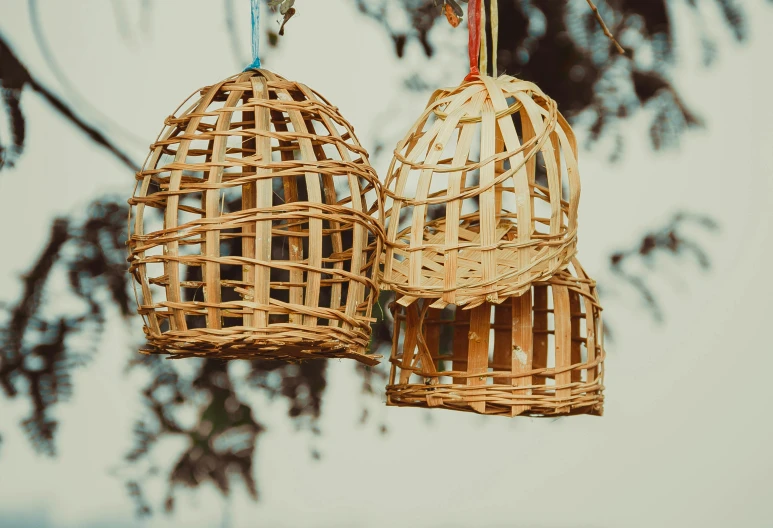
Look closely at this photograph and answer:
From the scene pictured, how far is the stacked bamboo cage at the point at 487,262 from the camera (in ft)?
2.95

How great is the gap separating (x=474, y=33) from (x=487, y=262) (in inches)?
11.9

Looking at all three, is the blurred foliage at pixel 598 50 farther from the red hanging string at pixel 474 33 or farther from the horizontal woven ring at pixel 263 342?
the horizontal woven ring at pixel 263 342

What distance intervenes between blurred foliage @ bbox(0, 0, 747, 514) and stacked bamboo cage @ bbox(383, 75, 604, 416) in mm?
448

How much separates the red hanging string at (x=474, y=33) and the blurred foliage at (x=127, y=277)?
1.81 ft

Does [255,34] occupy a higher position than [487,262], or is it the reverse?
[255,34]

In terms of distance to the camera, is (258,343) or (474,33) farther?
(474,33)

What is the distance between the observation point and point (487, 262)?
89cm

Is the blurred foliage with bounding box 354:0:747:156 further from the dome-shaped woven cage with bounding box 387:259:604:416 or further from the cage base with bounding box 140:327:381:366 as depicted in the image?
the cage base with bounding box 140:327:381:366

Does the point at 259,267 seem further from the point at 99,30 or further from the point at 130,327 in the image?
the point at 99,30

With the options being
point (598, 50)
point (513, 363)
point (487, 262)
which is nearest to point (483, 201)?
point (487, 262)

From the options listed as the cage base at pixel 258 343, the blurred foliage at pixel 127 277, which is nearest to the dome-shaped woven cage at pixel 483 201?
the cage base at pixel 258 343

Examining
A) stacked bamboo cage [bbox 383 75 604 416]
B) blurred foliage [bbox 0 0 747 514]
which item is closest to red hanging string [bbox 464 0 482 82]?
stacked bamboo cage [bbox 383 75 604 416]

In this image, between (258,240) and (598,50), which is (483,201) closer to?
(258,240)

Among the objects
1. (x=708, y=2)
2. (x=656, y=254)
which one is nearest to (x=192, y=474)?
(x=656, y=254)
